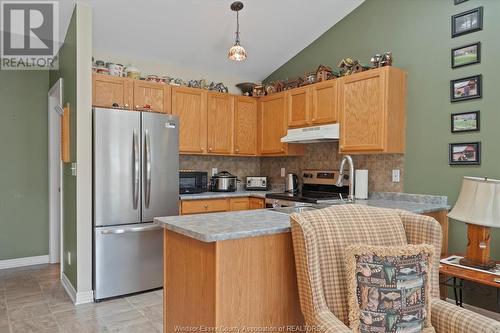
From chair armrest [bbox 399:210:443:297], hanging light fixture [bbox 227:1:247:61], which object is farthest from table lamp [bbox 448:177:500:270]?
hanging light fixture [bbox 227:1:247:61]

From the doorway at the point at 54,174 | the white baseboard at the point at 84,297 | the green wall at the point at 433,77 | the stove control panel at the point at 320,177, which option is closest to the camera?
the green wall at the point at 433,77

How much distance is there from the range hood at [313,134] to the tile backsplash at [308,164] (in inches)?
14.6

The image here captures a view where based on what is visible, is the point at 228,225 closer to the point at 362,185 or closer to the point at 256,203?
the point at 362,185

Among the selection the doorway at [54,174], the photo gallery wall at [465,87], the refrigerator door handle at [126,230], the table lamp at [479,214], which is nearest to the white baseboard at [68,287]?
the refrigerator door handle at [126,230]

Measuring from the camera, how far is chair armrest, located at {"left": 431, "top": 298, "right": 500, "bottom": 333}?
4.72ft

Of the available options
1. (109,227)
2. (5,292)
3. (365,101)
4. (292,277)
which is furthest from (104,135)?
(365,101)

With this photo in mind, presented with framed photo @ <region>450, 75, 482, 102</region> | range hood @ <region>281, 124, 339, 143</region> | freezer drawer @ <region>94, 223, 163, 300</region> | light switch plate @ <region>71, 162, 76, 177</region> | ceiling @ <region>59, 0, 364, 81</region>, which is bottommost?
freezer drawer @ <region>94, 223, 163, 300</region>

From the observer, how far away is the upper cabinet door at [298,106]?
13.3ft

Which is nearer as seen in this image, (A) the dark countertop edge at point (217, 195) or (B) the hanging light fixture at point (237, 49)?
(B) the hanging light fixture at point (237, 49)

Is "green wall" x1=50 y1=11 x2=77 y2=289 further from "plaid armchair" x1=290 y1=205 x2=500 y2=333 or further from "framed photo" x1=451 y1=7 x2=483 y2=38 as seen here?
"framed photo" x1=451 y1=7 x2=483 y2=38

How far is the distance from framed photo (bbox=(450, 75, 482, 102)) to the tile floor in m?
3.08

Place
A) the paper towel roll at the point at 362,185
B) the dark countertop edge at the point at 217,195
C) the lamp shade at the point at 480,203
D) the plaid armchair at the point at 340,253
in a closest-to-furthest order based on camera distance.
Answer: the plaid armchair at the point at 340,253 < the lamp shade at the point at 480,203 < the paper towel roll at the point at 362,185 < the dark countertop edge at the point at 217,195

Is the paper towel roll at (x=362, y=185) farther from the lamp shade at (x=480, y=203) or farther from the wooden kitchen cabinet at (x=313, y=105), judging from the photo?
the lamp shade at (x=480, y=203)

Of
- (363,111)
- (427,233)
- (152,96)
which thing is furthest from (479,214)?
(152,96)
